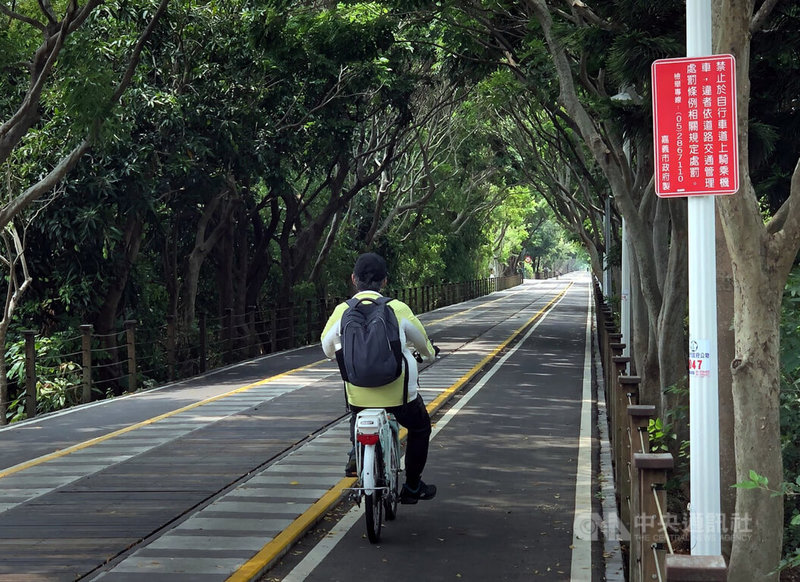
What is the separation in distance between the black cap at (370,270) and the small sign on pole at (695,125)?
2.63 metres

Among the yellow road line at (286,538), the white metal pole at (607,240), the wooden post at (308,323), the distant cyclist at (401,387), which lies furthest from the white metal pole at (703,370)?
the wooden post at (308,323)

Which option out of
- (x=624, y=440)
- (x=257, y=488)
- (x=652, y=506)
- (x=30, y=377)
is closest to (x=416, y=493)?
(x=624, y=440)

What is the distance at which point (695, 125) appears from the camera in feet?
19.7

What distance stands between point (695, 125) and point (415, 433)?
11.1 feet

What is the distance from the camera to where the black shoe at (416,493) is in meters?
8.41

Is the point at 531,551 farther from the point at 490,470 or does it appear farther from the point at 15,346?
the point at 15,346

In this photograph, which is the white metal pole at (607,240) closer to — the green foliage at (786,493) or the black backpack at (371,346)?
the green foliage at (786,493)

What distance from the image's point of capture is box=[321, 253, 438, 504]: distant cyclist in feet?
25.9

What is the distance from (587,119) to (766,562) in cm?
681

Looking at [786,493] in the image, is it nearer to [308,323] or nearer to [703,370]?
[703,370]

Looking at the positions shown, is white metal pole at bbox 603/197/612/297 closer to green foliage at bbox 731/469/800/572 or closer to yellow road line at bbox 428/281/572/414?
yellow road line at bbox 428/281/572/414

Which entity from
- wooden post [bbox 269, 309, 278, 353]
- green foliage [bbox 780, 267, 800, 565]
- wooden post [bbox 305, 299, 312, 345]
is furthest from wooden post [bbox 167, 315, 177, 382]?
green foliage [bbox 780, 267, 800, 565]

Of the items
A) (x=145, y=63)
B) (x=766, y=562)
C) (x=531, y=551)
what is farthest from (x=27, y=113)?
(x=766, y=562)

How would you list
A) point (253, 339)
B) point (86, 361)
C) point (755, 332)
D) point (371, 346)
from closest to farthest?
point (755, 332), point (371, 346), point (86, 361), point (253, 339)
